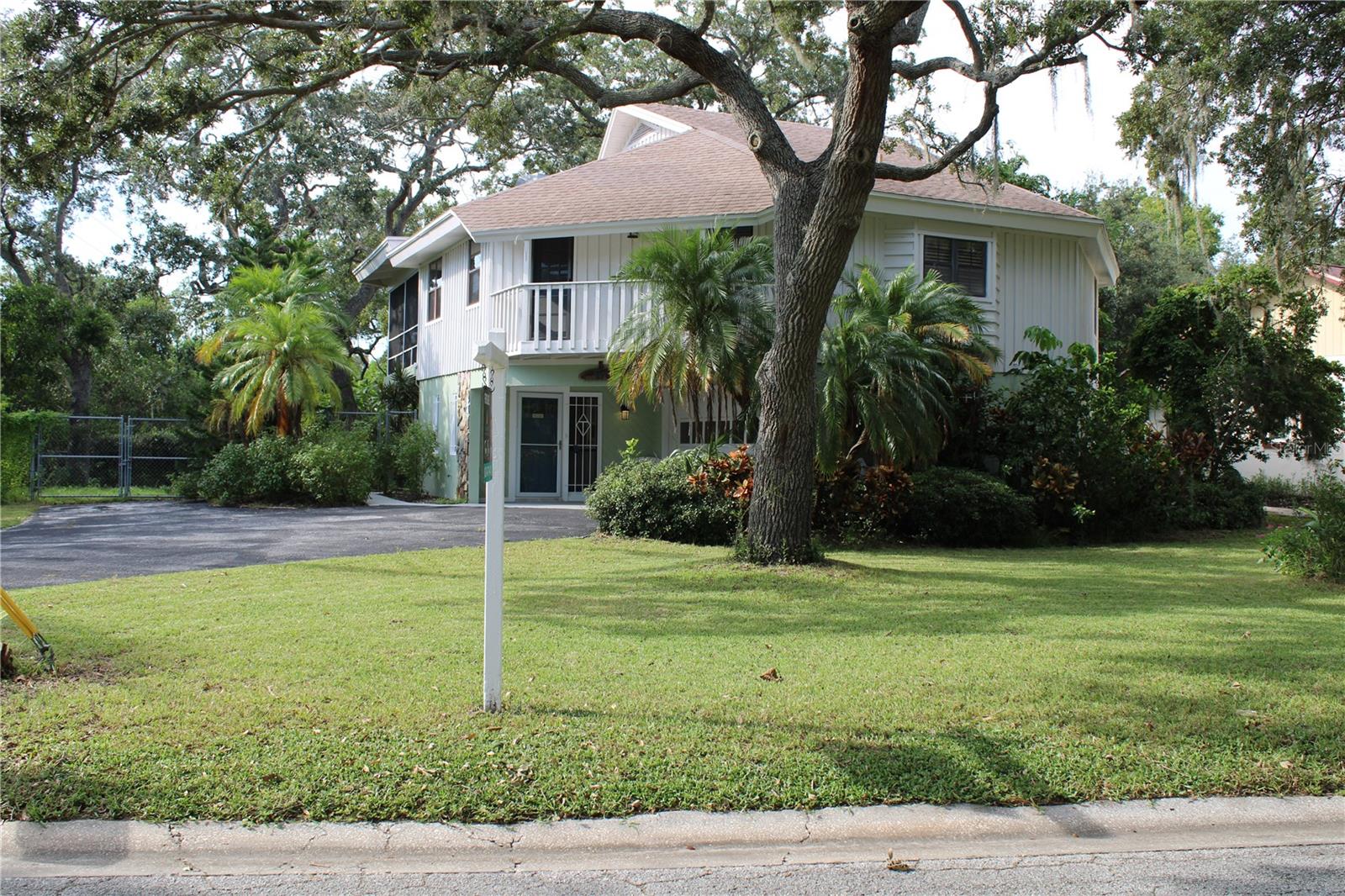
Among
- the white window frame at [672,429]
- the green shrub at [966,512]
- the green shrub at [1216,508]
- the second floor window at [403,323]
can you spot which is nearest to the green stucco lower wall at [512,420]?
the white window frame at [672,429]

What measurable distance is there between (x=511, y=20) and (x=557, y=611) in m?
6.91

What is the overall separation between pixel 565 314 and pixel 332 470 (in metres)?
5.32

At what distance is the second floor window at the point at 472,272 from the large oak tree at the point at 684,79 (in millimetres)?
8396

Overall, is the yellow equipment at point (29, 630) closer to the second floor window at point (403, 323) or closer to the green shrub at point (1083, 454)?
the green shrub at point (1083, 454)

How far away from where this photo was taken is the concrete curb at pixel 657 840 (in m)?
4.02

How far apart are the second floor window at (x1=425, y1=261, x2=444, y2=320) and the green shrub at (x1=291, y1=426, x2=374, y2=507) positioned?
15.9 ft

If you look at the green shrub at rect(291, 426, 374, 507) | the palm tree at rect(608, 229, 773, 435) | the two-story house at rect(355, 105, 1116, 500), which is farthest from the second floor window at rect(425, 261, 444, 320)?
the palm tree at rect(608, 229, 773, 435)

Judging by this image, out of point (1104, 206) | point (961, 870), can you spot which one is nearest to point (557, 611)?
point (961, 870)

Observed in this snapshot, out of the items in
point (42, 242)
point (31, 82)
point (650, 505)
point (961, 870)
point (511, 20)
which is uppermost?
point (42, 242)

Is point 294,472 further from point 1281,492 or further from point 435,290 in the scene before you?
point 1281,492

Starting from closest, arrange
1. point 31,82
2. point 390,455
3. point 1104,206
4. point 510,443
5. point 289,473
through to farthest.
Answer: point 31,82
point 289,473
point 510,443
point 390,455
point 1104,206

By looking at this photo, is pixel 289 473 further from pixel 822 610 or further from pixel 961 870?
pixel 961 870

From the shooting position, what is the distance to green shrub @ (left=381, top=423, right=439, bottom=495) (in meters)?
21.6

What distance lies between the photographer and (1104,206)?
40625mm
